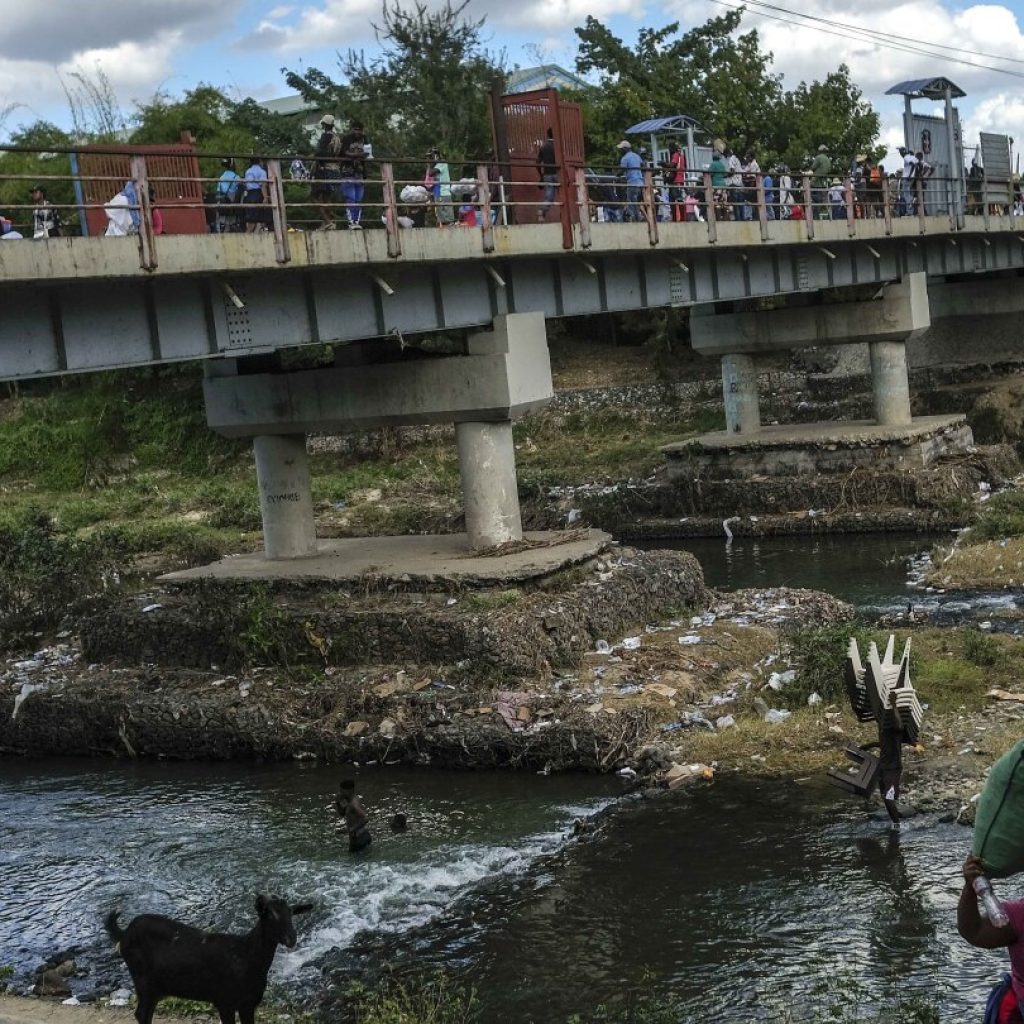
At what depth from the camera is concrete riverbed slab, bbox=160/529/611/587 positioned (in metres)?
20.6

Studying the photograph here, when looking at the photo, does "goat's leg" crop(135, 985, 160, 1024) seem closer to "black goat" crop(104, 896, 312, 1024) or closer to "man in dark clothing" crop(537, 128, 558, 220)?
"black goat" crop(104, 896, 312, 1024)

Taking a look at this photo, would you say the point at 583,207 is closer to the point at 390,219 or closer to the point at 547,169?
the point at 547,169

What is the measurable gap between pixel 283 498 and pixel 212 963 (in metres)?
14.5

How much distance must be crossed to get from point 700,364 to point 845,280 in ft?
47.0

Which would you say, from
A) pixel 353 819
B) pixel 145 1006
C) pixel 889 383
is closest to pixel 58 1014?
pixel 145 1006

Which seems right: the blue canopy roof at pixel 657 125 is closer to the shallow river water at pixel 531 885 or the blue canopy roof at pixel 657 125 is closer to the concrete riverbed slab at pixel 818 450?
the concrete riverbed slab at pixel 818 450

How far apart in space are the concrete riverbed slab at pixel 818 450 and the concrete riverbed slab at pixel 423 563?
498 inches

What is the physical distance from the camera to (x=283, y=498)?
23.4 meters

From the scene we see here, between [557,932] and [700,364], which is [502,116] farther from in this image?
[700,364]

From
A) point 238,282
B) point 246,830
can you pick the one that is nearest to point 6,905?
point 246,830

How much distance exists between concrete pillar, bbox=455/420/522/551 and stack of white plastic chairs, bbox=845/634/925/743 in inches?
377

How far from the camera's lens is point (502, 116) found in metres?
22.9

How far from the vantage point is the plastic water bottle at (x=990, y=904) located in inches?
227

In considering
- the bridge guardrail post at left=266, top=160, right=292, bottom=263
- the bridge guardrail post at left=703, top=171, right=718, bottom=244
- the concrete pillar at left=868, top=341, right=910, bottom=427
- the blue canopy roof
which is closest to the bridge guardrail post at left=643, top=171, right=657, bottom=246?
the bridge guardrail post at left=703, top=171, right=718, bottom=244
